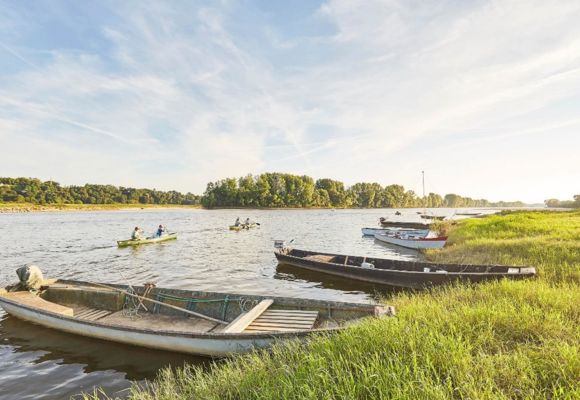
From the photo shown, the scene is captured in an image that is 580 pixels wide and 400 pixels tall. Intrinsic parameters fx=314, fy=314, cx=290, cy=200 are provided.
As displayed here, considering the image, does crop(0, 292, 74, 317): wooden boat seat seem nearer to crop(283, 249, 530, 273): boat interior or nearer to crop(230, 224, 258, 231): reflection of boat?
crop(283, 249, 530, 273): boat interior

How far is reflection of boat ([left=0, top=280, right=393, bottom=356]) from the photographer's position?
294 inches

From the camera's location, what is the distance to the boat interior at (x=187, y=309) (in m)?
8.29

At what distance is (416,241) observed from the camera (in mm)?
26703

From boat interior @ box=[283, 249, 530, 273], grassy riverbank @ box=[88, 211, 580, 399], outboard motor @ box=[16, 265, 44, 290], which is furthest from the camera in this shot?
boat interior @ box=[283, 249, 530, 273]

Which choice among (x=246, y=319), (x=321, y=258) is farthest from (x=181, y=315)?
(x=321, y=258)

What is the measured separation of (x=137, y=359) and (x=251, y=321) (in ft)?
10.4

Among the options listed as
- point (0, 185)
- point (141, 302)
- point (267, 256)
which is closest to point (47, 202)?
point (0, 185)

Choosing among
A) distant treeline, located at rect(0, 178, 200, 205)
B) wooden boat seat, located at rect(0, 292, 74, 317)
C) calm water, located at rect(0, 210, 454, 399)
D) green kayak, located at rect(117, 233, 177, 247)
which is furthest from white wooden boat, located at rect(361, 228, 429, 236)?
distant treeline, located at rect(0, 178, 200, 205)

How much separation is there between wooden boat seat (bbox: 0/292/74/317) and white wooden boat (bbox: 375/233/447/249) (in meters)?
23.7

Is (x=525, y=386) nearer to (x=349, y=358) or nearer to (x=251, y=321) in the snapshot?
(x=349, y=358)

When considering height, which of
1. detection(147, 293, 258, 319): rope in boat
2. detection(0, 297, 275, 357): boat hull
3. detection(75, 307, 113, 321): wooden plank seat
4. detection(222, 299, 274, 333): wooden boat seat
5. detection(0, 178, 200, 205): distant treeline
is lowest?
detection(75, 307, 113, 321): wooden plank seat

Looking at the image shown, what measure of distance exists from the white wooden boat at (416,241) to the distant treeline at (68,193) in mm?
142259

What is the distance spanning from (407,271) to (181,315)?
9.51 metres

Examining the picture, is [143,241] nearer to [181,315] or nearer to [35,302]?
[35,302]
